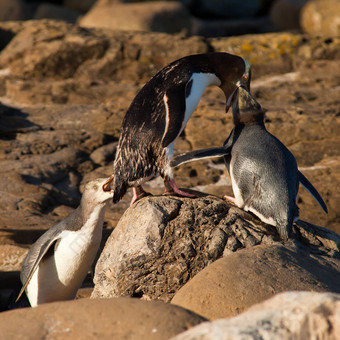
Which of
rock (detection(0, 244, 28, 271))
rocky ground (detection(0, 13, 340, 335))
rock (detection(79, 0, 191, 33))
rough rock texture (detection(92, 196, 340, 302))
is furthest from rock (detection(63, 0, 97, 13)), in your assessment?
rough rock texture (detection(92, 196, 340, 302))

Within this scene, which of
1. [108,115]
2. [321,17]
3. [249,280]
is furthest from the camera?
[321,17]

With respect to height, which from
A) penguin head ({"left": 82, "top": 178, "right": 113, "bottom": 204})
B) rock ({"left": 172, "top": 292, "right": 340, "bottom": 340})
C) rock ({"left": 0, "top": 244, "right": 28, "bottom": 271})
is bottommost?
rock ({"left": 0, "top": 244, "right": 28, "bottom": 271})

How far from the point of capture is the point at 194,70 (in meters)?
4.82

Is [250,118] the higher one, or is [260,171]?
[250,118]

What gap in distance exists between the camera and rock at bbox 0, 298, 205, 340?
99.0 inches

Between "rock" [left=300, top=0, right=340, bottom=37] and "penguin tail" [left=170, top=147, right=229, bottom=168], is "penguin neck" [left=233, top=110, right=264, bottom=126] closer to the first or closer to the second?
"penguin tail" [left=170, top=147, right=229, bottom=168]

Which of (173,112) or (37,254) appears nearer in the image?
(37,254)

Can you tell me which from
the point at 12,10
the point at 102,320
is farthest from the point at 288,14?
the point at 102,320

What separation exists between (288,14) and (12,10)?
6869mm

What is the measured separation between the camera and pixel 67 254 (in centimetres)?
440

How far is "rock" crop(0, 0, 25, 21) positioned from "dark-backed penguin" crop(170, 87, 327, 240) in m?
11.7

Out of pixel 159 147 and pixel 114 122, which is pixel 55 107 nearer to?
pixel 114 122

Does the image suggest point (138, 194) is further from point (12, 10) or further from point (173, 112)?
point (12, 10)

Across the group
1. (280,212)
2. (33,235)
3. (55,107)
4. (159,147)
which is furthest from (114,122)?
(280,212)
